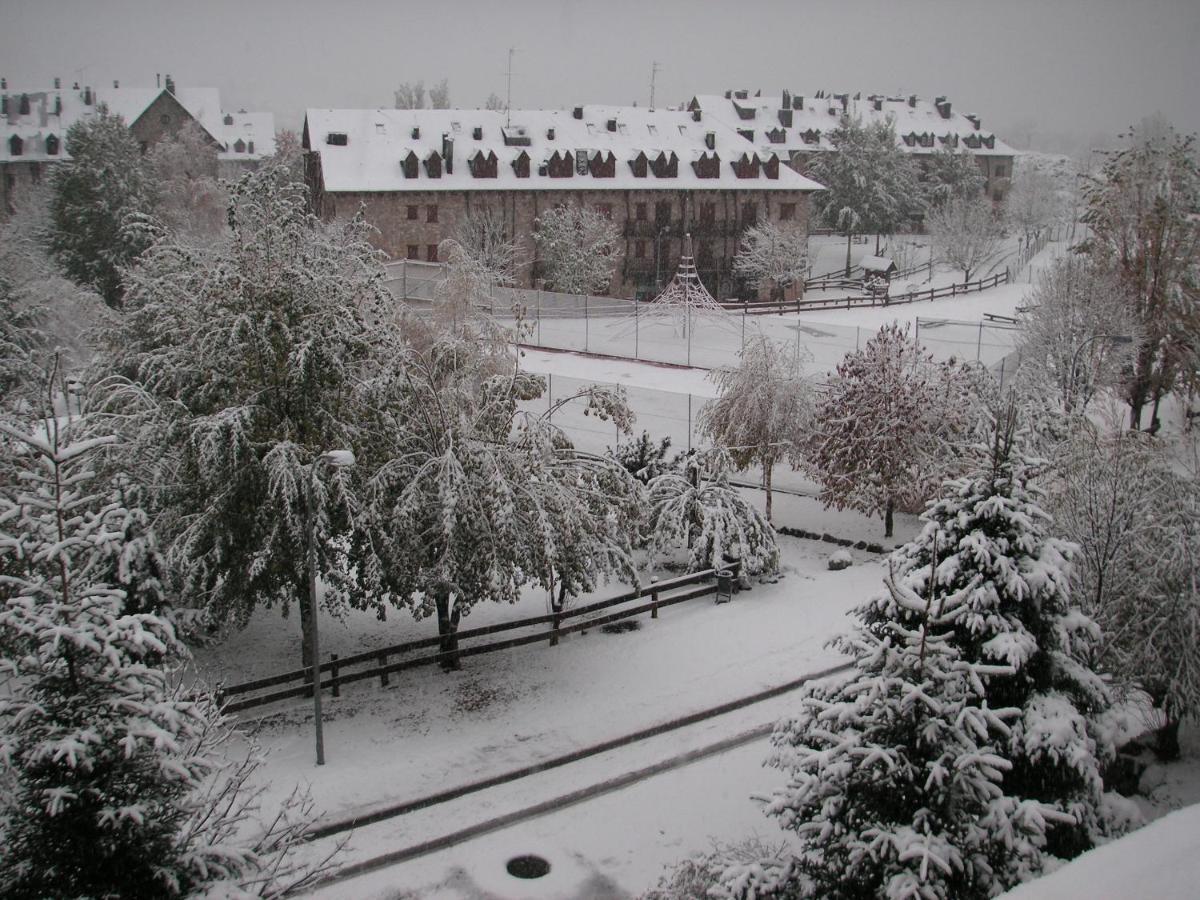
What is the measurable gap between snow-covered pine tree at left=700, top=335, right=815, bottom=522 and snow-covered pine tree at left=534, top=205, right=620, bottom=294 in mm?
28639

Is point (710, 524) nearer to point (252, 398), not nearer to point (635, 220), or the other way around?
point (252, 398)

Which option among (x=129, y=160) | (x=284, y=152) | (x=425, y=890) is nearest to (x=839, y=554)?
(x=425, y=890)

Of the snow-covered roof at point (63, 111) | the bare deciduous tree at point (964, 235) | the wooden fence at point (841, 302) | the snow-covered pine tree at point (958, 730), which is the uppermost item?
the snow-covered roof at point (63, 111)

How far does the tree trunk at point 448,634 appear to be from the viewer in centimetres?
1803

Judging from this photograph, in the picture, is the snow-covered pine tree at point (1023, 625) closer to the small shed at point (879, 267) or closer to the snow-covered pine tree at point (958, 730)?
the snow-covered pine tree at point (958, 730)

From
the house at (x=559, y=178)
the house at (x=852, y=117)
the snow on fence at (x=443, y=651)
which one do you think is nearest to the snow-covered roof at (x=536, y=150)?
the house at (x=559, y=178)

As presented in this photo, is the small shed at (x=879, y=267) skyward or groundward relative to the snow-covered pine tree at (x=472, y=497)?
skyward

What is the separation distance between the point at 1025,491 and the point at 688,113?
57954 millimetres

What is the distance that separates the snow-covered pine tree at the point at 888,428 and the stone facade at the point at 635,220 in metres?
32.9

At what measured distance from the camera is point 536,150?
5900 cm

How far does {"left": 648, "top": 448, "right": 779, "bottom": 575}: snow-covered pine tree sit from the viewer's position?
74.0 feet

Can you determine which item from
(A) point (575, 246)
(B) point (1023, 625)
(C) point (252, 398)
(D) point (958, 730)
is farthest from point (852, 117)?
(D) point (958, 730)

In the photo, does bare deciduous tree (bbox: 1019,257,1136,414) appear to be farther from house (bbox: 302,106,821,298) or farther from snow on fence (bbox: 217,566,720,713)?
house (bbox: 302,106,821,298)

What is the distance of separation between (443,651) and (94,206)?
134ft
